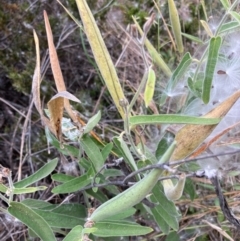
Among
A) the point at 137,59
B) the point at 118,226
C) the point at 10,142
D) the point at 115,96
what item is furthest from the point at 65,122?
the point at 137,59

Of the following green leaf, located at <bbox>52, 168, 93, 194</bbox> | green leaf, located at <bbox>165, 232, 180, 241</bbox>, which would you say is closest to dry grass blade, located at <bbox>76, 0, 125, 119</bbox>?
green leaf, located at <bbox>52, 168, 93, 194</bbox>

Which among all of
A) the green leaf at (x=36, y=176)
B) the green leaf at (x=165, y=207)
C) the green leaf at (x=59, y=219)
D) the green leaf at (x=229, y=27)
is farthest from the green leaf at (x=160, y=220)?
the green leaf at (x=229, y=27)

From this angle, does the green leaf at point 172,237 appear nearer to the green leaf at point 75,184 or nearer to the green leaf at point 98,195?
the green leaf at point 98,195

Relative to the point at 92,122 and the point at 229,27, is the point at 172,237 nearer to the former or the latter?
the point at 92,122

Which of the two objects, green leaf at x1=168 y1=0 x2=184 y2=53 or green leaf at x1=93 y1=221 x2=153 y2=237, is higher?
green leaf at x1=168 y1=0 x2=184 y2=53

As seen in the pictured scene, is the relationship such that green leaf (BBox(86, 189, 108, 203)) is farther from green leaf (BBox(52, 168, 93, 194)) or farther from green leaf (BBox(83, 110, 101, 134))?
green leaf (BBox(83, 110, 101, 134))
